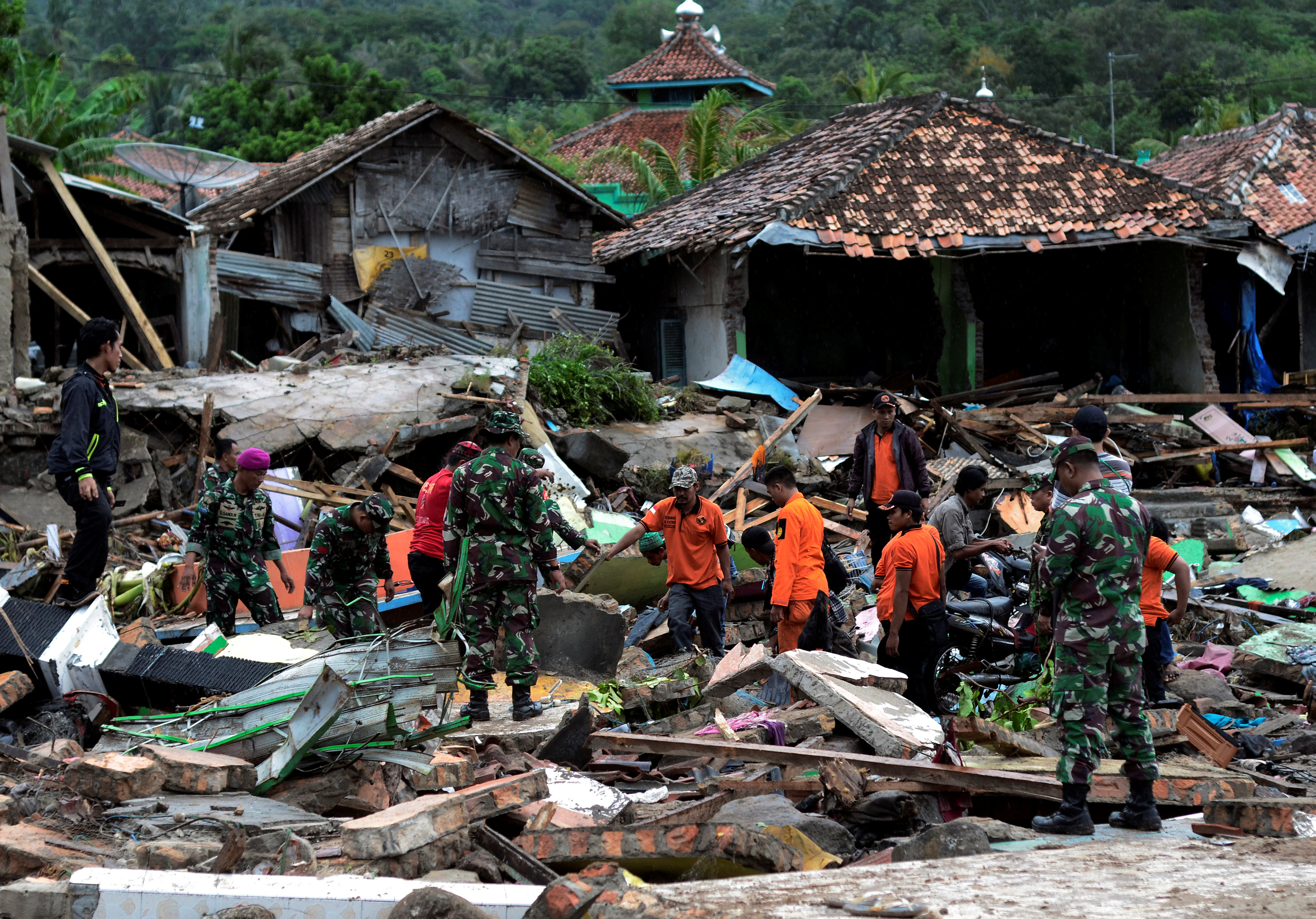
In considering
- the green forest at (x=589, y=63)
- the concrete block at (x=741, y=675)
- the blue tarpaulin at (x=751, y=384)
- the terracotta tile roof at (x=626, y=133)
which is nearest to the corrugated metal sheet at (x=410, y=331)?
the blue tarpaulin at (x=751, y=384)

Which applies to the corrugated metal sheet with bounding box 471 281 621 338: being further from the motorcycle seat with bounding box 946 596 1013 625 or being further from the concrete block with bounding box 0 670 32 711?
the concrete block with bounding box 0 670 32 711

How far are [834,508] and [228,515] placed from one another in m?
6.92

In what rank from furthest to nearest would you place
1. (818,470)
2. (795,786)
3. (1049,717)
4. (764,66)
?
(764,66) < (818,470) < (1049,717) < (795,786)

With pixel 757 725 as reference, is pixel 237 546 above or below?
above

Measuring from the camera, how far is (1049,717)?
23.7 ft

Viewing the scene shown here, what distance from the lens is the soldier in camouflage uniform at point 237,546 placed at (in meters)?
8.45

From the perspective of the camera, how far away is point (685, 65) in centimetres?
4112

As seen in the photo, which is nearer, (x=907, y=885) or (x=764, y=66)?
(x=907, y=885)

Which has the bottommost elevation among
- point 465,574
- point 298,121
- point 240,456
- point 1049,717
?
point 1049,717

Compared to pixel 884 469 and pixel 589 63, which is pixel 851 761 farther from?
pixel 589 63

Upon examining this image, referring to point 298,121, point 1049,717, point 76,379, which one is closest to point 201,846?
point 76,379

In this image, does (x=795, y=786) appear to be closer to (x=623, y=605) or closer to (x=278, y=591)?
(x=623, y=605)

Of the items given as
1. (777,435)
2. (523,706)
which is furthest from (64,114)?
(523,706)

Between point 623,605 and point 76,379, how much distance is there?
16.1ft
